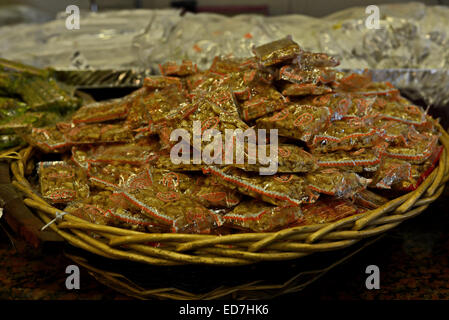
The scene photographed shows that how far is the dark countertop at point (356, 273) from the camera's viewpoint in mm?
992

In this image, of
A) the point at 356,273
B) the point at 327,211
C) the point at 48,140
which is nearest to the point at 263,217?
the point at 327,211

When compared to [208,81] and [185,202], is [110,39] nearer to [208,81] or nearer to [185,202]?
[208,81]

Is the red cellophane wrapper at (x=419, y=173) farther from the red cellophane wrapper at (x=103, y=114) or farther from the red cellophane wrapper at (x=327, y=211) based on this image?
the red cellophane wrapper at (x=103, y=114)

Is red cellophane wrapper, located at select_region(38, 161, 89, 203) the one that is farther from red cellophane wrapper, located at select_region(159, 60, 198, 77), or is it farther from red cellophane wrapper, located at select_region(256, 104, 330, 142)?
red cellophane wrapper, located at select_region(256, 104, 330, 142)

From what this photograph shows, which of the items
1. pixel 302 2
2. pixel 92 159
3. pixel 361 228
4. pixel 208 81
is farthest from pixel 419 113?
pixel 302 2

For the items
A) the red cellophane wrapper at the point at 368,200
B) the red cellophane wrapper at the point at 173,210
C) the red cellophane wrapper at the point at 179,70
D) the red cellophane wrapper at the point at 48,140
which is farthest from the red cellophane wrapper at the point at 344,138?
the red cellophane wrapper at the point at 48,140

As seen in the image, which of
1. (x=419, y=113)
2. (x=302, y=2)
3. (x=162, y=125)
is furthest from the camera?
(x=302, y=2)

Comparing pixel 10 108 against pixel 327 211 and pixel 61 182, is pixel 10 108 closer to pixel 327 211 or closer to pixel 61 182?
pixel 61 182

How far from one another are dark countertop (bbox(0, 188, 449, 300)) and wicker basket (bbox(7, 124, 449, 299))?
0.74 ft

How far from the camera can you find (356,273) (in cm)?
108

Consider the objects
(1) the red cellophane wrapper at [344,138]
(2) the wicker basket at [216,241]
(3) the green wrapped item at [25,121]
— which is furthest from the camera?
(3) the green wrapped item at [25,121]

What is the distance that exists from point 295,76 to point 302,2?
1745 mm

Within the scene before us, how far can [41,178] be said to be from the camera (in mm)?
1076

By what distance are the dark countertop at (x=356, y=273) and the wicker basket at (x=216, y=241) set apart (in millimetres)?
225
